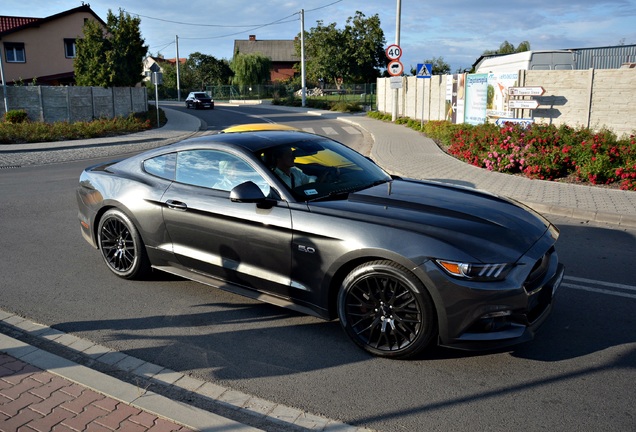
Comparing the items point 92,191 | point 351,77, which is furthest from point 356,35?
point 92,191

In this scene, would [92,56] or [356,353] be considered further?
[92,56]

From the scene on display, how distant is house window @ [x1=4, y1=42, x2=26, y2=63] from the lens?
41.2 m

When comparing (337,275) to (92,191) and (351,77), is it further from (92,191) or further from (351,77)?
(351,77)

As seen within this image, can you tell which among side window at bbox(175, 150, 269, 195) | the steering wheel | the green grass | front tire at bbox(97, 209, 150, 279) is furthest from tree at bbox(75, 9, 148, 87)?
the steering wheel

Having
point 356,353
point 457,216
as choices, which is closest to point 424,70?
point 457,216

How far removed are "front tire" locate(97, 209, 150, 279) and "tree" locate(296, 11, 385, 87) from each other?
2093 inches

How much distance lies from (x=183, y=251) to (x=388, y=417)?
261 cm

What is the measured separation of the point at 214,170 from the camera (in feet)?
17.0

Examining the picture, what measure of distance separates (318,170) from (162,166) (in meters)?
1.65

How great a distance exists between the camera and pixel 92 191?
240 inches

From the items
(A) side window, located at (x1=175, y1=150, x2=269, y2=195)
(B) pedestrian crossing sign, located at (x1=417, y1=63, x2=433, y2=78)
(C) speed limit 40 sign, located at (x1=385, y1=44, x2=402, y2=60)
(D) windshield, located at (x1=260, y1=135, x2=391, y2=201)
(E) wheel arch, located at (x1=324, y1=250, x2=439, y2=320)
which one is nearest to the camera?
(E) wheel arch, located at (x1=324, y1=250, x2=439, y2=320)

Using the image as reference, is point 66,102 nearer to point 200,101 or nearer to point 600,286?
point 200,101

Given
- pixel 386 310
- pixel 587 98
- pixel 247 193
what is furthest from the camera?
pixel 587 98

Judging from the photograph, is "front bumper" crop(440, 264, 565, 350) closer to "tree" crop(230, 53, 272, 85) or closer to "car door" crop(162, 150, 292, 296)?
"car door" crop(162, 150, 292, 296)
